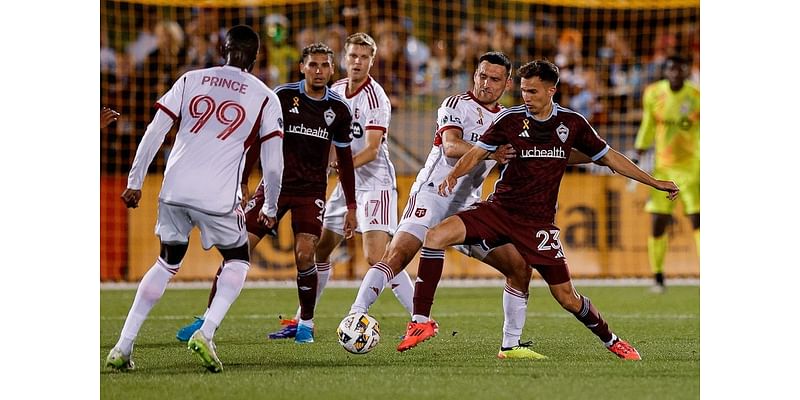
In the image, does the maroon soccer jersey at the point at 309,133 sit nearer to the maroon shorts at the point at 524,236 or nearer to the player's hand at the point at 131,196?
the maroon shorts at the point at 524,236

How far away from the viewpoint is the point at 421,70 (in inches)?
648

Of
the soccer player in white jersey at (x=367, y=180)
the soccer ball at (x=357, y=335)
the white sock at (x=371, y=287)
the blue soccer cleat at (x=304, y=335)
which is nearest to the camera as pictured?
the soccer ball at (x=357, y=335)

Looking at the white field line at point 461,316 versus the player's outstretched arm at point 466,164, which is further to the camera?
the white field line at point 461,316

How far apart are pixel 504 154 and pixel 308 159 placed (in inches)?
68.1

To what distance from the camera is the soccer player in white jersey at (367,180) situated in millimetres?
8031

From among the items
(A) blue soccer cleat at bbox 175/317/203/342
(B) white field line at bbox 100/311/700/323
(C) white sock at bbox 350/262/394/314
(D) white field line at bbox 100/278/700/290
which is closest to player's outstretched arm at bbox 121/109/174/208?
(C) white sock at bbox 350/262/394/314

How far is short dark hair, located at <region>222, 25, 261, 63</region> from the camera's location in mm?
6086

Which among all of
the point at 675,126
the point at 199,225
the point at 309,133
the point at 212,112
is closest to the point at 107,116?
the point at 212,112

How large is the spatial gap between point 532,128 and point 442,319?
10.6 ft

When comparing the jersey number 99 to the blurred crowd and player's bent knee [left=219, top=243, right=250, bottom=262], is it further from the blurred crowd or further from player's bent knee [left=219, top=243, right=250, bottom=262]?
the blurred crowd

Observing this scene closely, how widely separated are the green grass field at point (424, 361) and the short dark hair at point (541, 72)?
64.1 inches

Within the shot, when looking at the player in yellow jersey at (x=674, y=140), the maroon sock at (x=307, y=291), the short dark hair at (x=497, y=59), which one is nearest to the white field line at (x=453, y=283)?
the player in yellow jersey at (x=674, y=140)

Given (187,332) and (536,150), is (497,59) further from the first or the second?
(187,332)

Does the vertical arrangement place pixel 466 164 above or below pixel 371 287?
above
